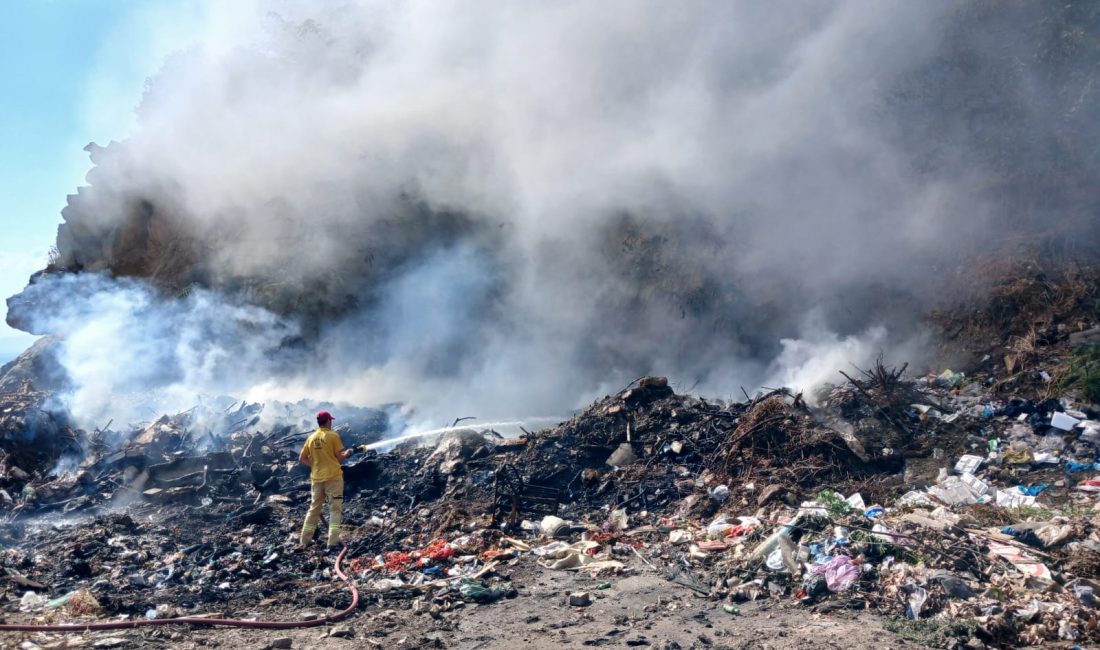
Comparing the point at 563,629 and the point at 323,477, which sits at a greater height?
the point at 323,477

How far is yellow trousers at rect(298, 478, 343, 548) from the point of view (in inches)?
279

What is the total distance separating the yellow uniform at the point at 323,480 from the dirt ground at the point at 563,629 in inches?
64.4

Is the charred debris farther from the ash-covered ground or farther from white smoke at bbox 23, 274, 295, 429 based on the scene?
white smoke at bbox 23, 274, 295, 429

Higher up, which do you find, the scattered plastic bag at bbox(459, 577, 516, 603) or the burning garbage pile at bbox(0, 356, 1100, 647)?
the burning garbage pile at bbox(0, 356, 1100, 647)

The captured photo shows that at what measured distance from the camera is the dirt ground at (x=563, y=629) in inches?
181

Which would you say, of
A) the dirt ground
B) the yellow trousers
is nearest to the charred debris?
the dirt ground

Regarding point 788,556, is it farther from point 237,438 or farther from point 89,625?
point 237,438

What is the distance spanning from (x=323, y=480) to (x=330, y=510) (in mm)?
316

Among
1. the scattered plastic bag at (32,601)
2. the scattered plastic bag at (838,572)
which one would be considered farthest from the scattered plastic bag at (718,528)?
the scattered plastic bag at (32,601)

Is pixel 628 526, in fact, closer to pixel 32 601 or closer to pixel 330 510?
pixel 330 510

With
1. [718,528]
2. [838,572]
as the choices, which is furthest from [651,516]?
[838,572]

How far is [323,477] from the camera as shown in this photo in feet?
23.3

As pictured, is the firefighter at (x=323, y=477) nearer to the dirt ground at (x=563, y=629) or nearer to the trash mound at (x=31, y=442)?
the dirt ground at (x=563, y=629)

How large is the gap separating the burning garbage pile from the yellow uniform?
1.25 feet
